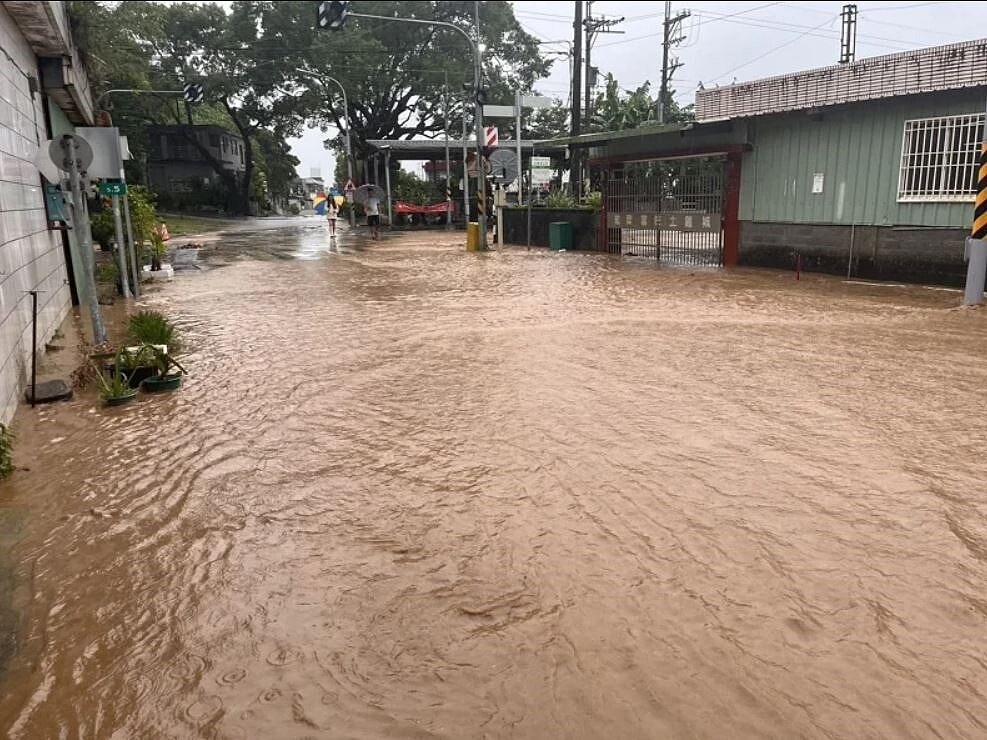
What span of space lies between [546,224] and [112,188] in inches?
635

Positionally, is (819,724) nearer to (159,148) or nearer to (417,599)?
(417,599)

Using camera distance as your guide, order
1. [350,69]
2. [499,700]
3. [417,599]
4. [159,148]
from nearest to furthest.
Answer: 1. [499,700]
2. [417,599]
3. [350,69]
4. [159,148]

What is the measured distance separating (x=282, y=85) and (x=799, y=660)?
1839 inches

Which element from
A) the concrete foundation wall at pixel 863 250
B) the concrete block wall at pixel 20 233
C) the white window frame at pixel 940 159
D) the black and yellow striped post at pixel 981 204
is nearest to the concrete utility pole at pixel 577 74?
the concrete foundation wall at pixel 863 250

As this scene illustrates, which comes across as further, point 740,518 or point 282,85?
point 282,85

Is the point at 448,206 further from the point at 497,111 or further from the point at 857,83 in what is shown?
the point at 857,83

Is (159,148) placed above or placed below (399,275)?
above

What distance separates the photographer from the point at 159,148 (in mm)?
57344

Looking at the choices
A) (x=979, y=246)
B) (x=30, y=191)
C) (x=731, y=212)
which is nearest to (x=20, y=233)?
(x=30, y=191)

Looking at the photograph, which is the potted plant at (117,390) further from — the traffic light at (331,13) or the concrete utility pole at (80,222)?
the traffic light at (331,13)

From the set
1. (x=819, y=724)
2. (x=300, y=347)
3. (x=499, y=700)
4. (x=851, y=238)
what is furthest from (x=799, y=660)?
(x=851, y=238)

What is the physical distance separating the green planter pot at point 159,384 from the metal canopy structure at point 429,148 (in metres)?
28.1

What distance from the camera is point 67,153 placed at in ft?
24.6

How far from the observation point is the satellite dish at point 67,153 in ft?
24.5
